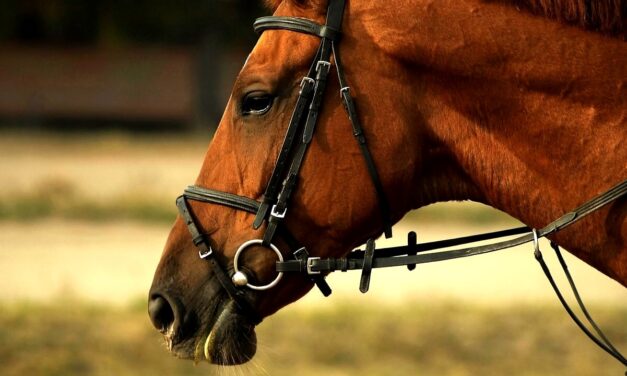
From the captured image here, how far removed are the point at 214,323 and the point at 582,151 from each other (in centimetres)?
123

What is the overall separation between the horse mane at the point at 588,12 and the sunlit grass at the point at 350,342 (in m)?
4.03

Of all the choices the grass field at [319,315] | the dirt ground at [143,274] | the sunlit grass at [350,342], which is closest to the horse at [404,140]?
the grass field at [319,315]

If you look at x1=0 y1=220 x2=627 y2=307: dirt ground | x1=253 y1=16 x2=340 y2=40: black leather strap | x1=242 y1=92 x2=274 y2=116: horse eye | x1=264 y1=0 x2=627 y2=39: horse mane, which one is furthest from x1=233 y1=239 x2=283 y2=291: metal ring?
x1=0 y1=220 x2=627 y2=307: dirt ground

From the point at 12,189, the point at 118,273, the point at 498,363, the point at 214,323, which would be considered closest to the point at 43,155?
the point at 12,189

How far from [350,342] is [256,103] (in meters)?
4.22

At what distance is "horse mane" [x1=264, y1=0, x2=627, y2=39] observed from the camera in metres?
2.90

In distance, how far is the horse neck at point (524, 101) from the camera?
9.62 ft

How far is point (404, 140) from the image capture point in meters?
3.04

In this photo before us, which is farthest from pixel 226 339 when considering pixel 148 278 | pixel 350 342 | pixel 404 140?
pixel 148 278

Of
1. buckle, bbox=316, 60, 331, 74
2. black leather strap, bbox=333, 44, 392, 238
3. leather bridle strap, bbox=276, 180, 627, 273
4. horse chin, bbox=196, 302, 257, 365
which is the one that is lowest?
horse chin, bbox=196, 302, 257, 365

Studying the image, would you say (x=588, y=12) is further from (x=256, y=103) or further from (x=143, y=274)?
(x=143, y=274)

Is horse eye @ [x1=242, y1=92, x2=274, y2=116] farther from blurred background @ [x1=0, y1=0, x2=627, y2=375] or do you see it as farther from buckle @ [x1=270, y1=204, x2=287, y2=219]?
blurred background @ [x1=0, y1=0, x2=627, y2=375]

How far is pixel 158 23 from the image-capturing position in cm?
2270

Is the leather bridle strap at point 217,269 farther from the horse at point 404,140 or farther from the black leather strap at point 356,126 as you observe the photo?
the black leather strap at point 356,126
